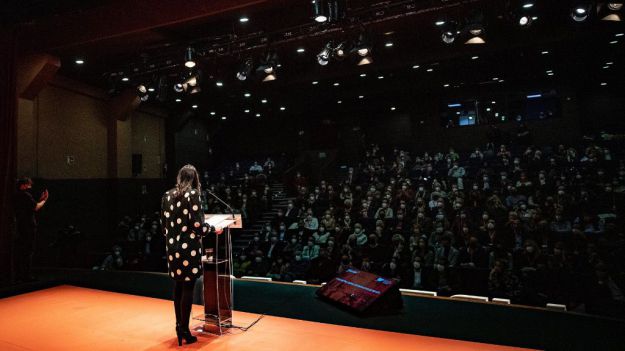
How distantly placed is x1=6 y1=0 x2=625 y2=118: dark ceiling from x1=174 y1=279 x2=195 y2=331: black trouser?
11.1 feet

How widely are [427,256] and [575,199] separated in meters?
3.23

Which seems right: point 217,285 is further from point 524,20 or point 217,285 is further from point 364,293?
point 524,20

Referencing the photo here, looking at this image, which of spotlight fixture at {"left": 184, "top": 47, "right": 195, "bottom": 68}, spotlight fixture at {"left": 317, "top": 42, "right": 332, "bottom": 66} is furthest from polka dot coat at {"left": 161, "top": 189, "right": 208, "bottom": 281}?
spotlight fixture at {"left": 184, "top": 47, "right": 195, "bottom": 68}

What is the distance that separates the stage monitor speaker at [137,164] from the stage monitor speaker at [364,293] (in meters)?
8.47

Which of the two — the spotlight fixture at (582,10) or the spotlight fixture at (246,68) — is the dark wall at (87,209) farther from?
the spotlight fixture at (582,10)

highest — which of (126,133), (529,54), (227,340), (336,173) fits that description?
(529,54)

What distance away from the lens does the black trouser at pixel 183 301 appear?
2.61m

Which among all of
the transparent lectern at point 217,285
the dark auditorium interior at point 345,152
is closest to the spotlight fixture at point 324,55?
the dark auditorium interior at point 345,152

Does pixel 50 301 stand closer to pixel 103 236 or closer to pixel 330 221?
pixel 330 221

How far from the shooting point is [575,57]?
9.91 meters

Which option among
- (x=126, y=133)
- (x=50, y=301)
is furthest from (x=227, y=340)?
(x=126, y=133)

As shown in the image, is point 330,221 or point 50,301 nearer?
point 50,301

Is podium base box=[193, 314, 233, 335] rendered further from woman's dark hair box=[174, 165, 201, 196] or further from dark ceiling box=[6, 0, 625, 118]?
dark ceiling box=[6, 0, 625, 118]

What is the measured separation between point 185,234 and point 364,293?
1563 millimetres
